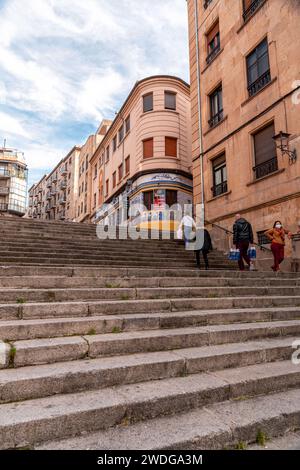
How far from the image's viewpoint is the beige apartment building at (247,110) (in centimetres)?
1039

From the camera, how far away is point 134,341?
139 inches

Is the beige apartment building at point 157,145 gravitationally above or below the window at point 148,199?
above

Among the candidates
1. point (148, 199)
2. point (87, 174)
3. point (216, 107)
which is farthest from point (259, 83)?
point (87, 174)

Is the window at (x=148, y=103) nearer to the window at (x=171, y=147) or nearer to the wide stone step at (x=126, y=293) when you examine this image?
the window at (x=171, y=147)

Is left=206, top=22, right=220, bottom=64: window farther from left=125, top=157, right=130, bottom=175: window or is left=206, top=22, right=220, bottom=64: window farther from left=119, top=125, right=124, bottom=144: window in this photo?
left=119, top=125, right=124, bottom=144: window

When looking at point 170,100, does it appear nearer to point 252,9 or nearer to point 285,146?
point 252,9

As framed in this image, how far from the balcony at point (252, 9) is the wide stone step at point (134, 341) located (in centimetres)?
1305

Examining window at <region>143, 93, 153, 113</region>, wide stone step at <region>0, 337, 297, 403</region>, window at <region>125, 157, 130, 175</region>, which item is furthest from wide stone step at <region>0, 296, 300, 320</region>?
window at <region>125, 157, 130, 175</region>

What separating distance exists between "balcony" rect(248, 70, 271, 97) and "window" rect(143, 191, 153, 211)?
9.48 meters

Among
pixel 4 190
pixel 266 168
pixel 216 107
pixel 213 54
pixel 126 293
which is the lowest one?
pixel 126 293

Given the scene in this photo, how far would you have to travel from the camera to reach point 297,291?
21.2ft

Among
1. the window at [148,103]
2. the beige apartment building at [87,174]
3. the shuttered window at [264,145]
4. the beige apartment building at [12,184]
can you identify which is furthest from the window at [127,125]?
the beige apartment building at [12,184]

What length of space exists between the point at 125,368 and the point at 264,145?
35.2 ft

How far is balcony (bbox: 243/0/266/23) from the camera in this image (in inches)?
482
